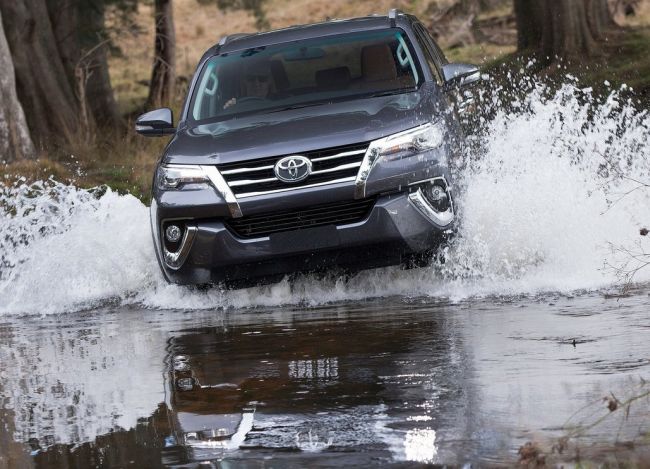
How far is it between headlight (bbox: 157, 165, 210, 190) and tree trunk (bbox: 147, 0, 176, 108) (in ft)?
55.6

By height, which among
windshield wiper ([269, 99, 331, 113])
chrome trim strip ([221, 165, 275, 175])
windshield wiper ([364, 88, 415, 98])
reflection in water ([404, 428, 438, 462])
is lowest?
reflection in water ([404, 428, 438, 462])

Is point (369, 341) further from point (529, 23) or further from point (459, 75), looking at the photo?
point (529, 23)

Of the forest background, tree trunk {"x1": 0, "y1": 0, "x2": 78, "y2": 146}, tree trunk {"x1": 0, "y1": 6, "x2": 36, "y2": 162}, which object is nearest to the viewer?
tree trunk {"x1": 0, "y1": 6, "x2": 36, "y2": 162}

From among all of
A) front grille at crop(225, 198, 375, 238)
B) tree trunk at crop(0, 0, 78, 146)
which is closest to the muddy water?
front grille at crop(225, 198, 375, 238)

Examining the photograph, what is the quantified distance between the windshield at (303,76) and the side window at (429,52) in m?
0.23

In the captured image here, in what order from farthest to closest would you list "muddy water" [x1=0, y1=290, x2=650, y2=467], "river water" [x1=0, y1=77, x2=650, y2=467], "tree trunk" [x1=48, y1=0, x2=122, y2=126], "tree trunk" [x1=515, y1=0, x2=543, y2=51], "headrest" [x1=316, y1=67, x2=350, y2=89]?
"tree trunk" [x1=48, y1=0, x2=122, y2=126], "tree trunk" [x1=515, y1=0, x2=543, y2=51], "headrest" [x1=316, y1=67, x2=350, y2=89], "river water" [x1=0, y1=77, x2=650, y2=467], "muddy water" [x1=0, y1=290, x2=650, y2=467]

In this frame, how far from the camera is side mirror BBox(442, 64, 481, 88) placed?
9.19 meters

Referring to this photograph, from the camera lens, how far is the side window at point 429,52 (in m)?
9.63

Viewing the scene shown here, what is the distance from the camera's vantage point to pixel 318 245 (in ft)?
25.8

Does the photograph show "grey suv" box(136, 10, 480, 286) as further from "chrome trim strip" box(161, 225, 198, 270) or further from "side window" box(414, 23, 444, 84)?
"side window" box(414, 23, 444, 84)

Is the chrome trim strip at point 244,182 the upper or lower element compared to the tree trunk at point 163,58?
upper

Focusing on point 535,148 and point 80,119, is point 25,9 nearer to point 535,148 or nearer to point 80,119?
point 80,119

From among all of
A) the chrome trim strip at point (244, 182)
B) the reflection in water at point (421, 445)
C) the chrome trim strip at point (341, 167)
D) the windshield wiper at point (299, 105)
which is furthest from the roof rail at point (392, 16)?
the reflection in water at point (421, 445)

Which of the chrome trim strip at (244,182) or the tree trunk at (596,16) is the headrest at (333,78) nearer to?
the chrome trim strip at (244,182)
